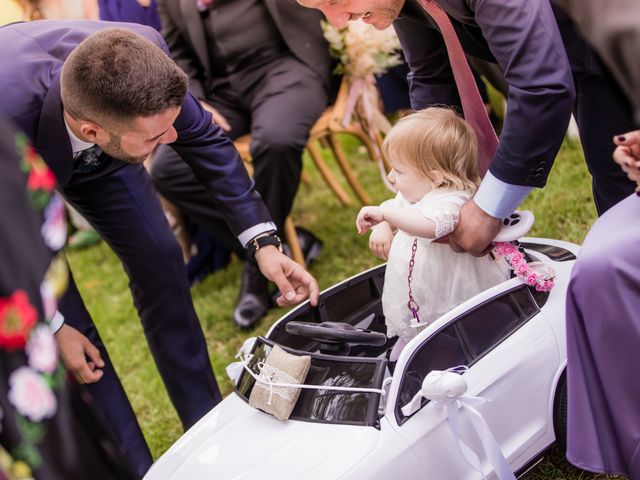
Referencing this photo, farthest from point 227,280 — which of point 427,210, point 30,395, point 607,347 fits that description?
point 30,395

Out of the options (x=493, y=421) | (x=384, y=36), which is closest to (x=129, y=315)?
(x=384, y=36)

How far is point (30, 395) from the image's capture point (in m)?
1.25

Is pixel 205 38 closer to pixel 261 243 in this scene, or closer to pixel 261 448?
pixel 261 243

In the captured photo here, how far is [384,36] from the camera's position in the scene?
13.4 feet

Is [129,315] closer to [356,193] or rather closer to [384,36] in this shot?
[356,193]

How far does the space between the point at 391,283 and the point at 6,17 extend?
2.70 m

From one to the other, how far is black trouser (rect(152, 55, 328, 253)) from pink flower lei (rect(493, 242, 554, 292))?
1.56m

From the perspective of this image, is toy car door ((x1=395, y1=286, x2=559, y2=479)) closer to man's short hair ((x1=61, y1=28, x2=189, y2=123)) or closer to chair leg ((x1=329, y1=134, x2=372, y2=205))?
man's short hair ((x1=61, y1=28, x2=189, y2=123))

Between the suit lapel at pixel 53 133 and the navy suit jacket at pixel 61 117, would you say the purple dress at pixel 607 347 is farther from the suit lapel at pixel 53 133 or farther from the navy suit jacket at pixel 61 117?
the suit lapel at pixel 53 133

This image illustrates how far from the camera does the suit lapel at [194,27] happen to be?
3.98m

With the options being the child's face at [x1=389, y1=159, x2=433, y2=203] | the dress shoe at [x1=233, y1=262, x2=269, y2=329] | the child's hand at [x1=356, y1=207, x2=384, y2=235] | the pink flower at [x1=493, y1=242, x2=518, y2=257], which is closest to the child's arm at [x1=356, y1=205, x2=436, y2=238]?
the child's hand at [x1=356, y1=207, x2=384, y2=235]

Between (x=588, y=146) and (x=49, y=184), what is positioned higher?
(x=49, y=184)

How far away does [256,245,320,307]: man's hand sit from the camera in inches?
101

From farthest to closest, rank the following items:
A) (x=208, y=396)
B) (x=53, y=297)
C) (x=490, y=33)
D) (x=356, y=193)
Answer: (x=356, y=193), (x=208, y=396), (x=490, y=33), (x=53, y=297)
